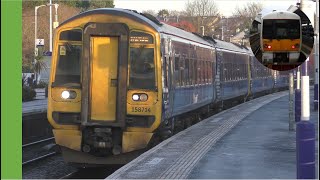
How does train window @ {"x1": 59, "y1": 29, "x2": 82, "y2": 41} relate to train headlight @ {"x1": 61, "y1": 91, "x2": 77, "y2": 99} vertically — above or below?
above

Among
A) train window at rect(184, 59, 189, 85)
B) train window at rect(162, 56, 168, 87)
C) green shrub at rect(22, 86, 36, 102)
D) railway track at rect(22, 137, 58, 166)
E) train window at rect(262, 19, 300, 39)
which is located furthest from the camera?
green shrub at rect(22, 86, 36, 102)

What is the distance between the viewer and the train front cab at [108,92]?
37.7ft

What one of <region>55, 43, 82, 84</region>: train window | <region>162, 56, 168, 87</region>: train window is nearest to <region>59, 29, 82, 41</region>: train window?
<region>55, 43, 82, 84</region>: train window

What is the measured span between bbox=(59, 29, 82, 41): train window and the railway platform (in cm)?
265

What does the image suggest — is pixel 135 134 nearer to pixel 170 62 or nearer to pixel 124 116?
pixel 124 116

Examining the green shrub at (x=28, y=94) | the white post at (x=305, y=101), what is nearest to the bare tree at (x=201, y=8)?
the green shrub at (x=28, y=94)

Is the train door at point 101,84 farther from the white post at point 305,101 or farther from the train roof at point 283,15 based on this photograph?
the white post at point 305,101

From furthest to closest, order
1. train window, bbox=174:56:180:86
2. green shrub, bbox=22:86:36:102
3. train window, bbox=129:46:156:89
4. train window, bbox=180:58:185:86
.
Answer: green shrub, bbox=22:86:36:102 → train window, bbox=180:58:185:86 → train window, bbox=174:56:180:86 → train window, bbox=129:46:156:89

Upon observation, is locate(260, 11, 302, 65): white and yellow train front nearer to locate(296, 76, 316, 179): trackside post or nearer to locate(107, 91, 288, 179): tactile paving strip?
locate(296, 76, 316, 179): trackside post

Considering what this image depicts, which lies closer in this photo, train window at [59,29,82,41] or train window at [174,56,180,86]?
train window at [59,29,82,41]

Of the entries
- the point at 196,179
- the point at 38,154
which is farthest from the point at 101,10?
the point at 38,154

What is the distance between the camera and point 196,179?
8.54m

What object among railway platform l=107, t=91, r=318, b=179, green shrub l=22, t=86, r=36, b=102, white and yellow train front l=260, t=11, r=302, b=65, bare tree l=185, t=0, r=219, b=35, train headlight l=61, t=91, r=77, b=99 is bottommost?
railway platform l=107, t=91, r=318, b=179

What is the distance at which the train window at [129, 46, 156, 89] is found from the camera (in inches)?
458
